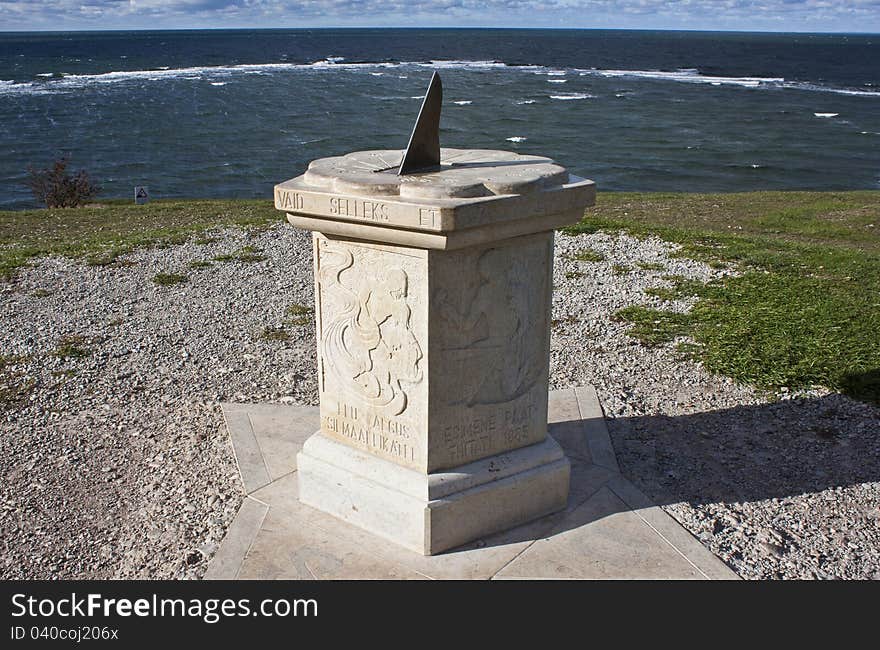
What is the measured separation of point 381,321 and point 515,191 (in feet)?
2.97

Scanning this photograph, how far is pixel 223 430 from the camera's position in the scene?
5695 millimetres

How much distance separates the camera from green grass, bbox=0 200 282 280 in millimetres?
10141

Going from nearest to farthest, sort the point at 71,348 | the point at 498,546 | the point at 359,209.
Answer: the point at 359,209 → the point at 498,546 → the point at 71,348

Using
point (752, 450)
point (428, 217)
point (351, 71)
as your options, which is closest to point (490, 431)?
point (428, 217)

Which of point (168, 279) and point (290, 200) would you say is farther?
point (168, 279)

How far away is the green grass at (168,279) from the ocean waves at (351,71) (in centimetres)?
4757

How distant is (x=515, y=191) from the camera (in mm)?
3842

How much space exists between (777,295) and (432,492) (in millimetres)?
5382

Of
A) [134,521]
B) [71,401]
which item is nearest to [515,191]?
[134,521]

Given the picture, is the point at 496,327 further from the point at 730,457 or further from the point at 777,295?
the point at 777,295

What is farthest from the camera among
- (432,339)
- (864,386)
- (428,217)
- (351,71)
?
(351,71)

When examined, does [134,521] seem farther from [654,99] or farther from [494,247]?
[654,99]

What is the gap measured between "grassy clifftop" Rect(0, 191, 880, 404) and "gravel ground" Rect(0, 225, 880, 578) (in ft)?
1.25

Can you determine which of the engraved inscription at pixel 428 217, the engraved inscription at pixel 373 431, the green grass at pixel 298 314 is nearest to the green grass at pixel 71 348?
the green grass at pixel 298 314
